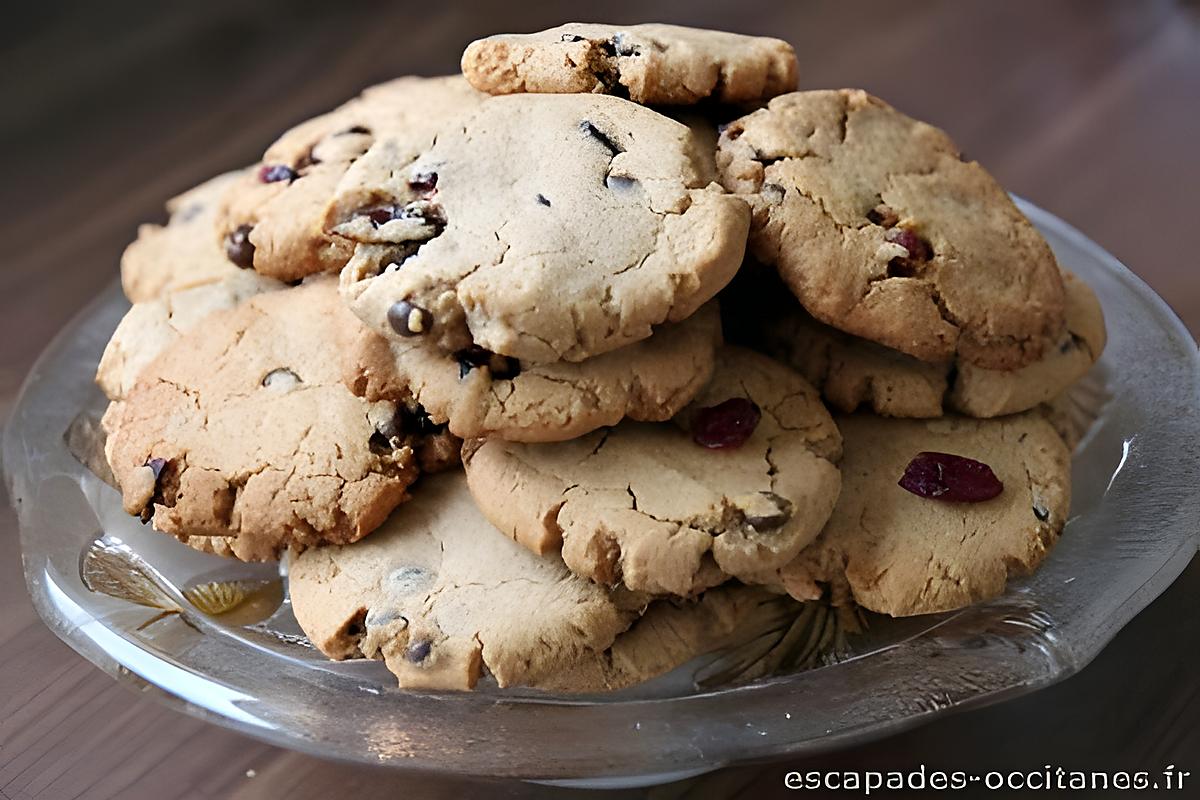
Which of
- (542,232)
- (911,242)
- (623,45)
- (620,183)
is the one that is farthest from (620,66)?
(911,242)

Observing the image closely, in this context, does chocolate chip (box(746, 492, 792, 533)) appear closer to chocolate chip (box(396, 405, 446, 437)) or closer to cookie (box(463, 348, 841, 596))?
cookie (box(463, 348, 841, 596))

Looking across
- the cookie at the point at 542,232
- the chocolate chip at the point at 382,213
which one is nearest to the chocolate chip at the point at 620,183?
the cookie at the point at 542,232

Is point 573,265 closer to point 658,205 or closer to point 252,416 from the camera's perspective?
point 658,205

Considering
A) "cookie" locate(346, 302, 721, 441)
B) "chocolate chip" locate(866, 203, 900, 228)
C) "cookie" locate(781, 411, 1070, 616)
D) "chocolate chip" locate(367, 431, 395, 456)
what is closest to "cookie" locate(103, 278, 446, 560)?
"chocolate chip" locate(367, 431, 395, 456)

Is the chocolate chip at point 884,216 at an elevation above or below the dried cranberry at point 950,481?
above

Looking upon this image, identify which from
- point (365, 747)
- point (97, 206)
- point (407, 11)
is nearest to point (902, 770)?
point (365, 747)

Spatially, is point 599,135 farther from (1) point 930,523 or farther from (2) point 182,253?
(2) point 182,253

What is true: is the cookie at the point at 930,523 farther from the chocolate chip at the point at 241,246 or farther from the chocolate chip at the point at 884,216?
the chocolate chip at the point at 241,246
